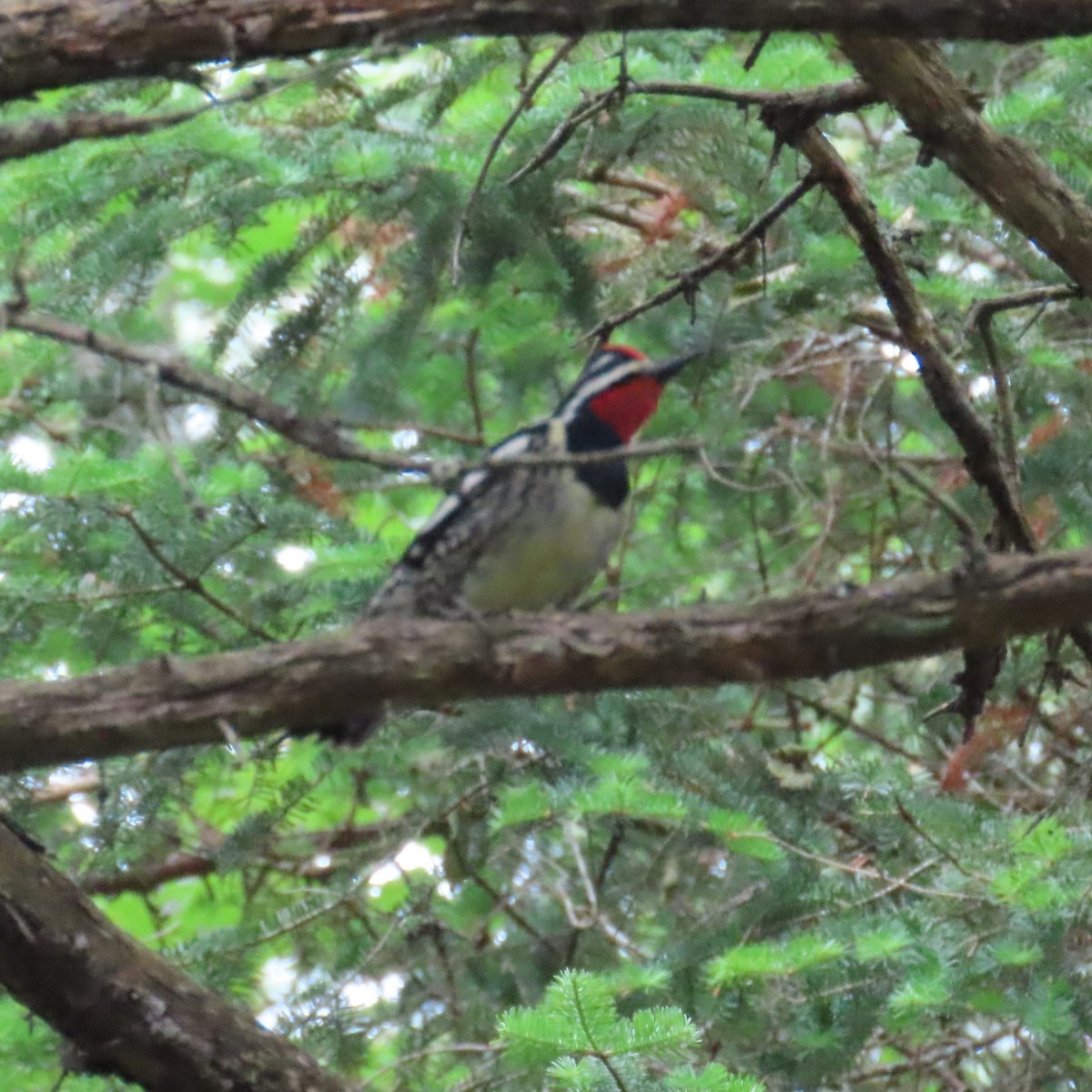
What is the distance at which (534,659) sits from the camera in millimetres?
2025

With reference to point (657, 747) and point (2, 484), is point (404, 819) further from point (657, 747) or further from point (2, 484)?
point (2, 484)

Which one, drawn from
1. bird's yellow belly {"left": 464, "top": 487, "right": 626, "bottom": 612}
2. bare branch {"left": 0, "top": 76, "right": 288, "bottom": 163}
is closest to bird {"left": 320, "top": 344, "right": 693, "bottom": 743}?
bird's yellow belly {"left": 464, "top": 487, "right": 626, "bottom": 612}

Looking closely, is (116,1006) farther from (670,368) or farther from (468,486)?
(670,368)

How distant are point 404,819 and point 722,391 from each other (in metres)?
1.57

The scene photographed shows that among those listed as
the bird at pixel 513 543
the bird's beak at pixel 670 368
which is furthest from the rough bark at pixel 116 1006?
the bird's beak at pixel 670 368

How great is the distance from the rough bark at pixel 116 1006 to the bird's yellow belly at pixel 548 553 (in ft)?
3.39

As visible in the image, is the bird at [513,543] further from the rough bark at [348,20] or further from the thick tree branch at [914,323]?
the rough bark at [348,20]

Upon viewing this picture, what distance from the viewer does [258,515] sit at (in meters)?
3.31

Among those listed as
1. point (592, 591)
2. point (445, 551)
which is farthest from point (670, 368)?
point (592, 591)

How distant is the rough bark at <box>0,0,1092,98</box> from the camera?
1972 millimetres

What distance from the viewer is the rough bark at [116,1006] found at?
7.90 feet

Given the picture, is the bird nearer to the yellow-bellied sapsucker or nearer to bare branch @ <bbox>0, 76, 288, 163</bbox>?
the yellow-bellied sapsucker

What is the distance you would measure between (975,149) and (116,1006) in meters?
1.98

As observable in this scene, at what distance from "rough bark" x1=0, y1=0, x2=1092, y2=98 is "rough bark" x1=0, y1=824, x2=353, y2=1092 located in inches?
50.0
